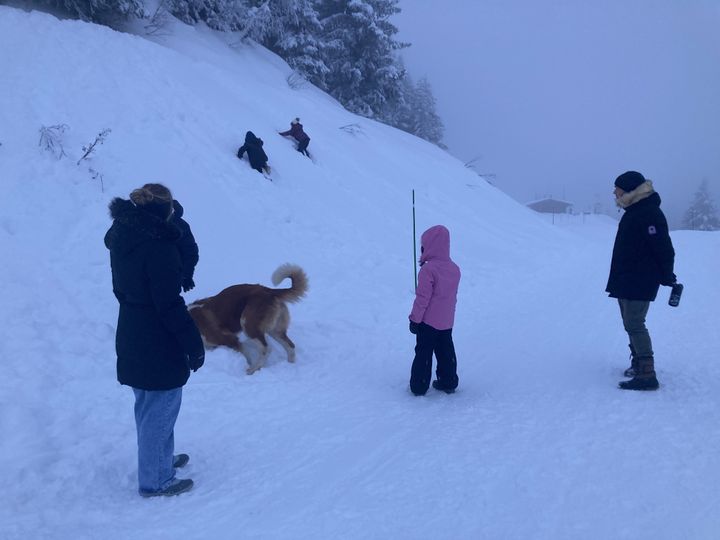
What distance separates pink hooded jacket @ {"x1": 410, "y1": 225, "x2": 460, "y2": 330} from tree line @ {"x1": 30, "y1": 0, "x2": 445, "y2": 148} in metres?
18.6

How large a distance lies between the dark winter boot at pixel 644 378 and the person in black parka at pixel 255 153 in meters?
8.91

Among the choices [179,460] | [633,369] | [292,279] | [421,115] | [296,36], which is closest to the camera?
[179,460]

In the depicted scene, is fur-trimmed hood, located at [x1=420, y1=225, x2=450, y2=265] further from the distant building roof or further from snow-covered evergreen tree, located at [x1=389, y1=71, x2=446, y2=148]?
the distant building roof

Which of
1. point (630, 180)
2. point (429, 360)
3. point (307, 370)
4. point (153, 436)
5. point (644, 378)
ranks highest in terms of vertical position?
point (630, 180)

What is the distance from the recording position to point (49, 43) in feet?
39.1

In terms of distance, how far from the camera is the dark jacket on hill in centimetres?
1165

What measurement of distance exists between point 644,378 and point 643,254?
4.06 feet

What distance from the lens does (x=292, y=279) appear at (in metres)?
6.14

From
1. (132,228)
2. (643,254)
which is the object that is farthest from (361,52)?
(132,228)

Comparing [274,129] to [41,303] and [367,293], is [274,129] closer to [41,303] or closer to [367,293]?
[367,293]

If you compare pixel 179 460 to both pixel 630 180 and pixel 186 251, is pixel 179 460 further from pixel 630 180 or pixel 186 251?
pixel 630 180

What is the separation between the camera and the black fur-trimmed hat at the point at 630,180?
511 cm

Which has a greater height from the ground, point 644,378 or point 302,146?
point 302,146

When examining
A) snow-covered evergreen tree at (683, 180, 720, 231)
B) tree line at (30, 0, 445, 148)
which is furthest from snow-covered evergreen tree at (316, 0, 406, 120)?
snow-covered evergreen tree at (683, 180, 720, 231)
